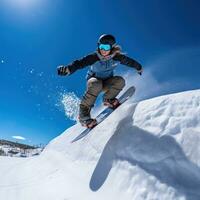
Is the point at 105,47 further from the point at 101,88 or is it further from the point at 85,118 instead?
the point at 85,118

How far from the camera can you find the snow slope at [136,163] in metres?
3.68

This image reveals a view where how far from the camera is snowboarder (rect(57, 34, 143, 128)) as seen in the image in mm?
7696

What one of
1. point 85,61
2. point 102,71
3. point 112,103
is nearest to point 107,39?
point 85,61

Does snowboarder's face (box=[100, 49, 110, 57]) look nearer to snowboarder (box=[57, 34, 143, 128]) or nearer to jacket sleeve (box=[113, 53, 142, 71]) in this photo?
snowboarder (box=[57, 34, 143, 128])

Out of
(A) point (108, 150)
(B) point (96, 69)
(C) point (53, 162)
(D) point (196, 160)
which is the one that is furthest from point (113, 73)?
(D) point (196, 160)

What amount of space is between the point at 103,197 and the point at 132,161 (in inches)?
26.1

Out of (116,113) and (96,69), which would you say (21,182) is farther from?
(96,69)

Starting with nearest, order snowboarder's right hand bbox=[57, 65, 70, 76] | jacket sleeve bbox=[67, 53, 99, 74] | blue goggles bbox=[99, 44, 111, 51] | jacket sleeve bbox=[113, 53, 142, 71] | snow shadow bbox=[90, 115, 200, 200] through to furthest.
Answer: snow shadow bbox=[90, 115, 200, 200]
snowboarder's right hand bbox=[57, 65, 70, 76]
blue goggles bbox=[99, 44, 111, 51]
jacket sleeve bbox=[67, 53, 99, 74]
jacket sleeve bbox=[113, 53, 142, 71]

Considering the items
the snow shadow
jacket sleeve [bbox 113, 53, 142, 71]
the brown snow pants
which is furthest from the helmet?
the snow shadow

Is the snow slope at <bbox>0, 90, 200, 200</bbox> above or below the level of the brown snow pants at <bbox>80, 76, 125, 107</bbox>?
below

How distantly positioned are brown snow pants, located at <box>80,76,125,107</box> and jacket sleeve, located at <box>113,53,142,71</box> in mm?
494

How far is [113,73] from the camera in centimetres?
862

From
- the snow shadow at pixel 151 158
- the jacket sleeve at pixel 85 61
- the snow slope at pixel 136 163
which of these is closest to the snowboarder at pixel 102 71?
the jacket sleeve at pixel 85 61

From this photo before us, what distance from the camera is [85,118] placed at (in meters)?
8.52
